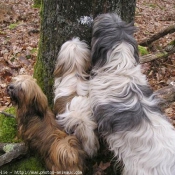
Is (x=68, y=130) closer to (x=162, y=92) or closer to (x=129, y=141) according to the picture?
(x=129, y=141)

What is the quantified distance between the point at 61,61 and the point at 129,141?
1.42 m

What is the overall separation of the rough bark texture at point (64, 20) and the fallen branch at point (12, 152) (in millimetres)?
907

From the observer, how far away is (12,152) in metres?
3.94

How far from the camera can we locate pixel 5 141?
4312 millimetres

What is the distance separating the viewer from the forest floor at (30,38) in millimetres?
6776

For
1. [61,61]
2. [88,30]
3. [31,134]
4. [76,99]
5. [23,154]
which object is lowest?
[23,154]

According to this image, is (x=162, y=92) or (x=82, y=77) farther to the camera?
(x=162, y=92)

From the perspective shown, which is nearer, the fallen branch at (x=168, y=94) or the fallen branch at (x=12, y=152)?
the fallen branch at (x=12, y=152)

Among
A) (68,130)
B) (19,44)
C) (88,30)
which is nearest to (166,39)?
(19,44)

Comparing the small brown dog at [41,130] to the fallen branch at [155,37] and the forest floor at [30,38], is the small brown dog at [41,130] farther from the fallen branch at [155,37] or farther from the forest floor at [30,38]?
the fallen branch at [155,37]

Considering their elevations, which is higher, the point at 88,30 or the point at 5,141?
the point at 88,30

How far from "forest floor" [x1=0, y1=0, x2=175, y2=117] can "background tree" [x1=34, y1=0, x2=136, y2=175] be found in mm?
1588

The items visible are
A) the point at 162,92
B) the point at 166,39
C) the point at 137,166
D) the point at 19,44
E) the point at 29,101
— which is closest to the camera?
the point at 137,166

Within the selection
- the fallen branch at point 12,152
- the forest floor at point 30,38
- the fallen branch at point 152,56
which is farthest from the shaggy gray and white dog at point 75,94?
the fallen branch at point 152,56
